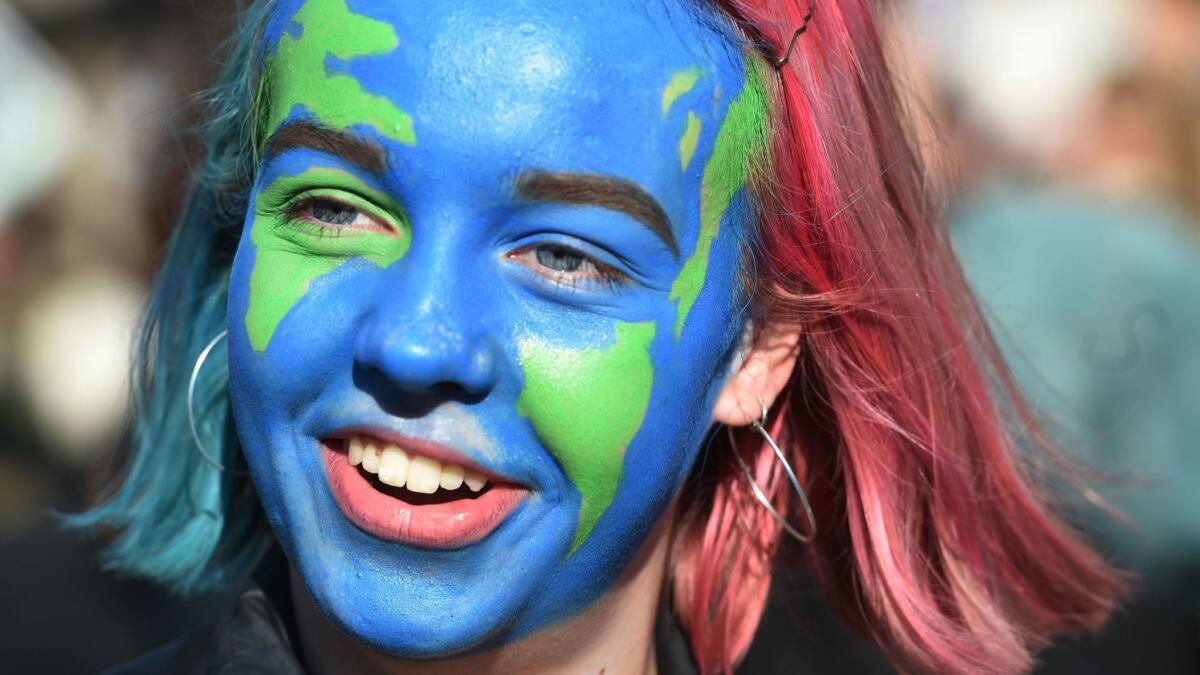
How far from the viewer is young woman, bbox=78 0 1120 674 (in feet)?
5.48

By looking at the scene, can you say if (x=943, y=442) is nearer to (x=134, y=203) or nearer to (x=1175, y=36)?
(x=1175, y=36)

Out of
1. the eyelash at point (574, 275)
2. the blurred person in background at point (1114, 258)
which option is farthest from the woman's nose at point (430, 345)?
the blurred person in background at point (1114, 258)

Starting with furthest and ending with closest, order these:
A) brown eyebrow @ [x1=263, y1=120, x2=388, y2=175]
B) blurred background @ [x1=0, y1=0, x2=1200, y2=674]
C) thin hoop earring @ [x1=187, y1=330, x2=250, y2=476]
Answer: blurred background @ [x1=0, y1=0, x2=1200, y2=674] < thin hoop earring @ [x1=187, y1=330, x2=250, y2=476] < brown eyebrow @ [x1=263, y1=120, x2=388, y2=175]

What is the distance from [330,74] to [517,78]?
0.27 meters

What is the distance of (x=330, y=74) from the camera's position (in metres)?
1.75

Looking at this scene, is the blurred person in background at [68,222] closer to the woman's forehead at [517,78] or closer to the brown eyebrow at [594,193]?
the woman's forehead at [517,78]

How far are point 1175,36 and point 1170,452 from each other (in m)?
1.76

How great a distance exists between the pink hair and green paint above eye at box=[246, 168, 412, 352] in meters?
0.56

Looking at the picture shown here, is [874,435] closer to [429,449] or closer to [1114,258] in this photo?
[429,449]

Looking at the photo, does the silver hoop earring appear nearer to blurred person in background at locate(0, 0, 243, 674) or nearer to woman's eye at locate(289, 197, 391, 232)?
woman's eye at locate(289, 197, 391, 232)

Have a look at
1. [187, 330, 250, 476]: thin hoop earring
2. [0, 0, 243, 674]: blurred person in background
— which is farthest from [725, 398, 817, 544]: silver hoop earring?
[0, 0, 243, 674]: blurred person in background

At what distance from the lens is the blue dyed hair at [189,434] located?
224 cm

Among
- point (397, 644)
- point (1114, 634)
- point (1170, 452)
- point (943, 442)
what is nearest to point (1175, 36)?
point (1170, 452)

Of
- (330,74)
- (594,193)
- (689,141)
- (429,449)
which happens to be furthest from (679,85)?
(429,449)
